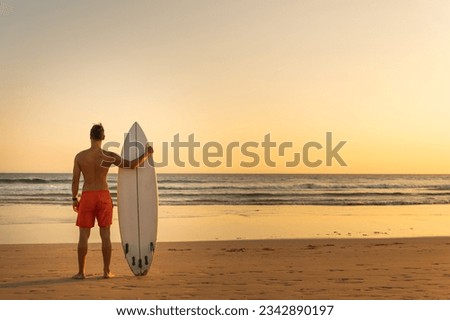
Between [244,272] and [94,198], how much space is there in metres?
1.60

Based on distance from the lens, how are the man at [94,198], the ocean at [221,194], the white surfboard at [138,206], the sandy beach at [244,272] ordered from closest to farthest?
the sandy beach at [244,272] < the man at [94,198] < the white surfboard at [138,206] < the ocean at [221,194]

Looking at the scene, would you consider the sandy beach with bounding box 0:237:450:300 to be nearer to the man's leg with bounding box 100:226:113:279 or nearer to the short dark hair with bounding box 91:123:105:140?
the man's leg with bounding box 100:226:113:279

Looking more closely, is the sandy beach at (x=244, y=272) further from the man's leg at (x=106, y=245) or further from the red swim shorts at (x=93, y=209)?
the red swim shorts at (x=93, y=209)

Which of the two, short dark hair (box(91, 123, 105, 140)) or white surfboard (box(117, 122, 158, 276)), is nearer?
short dark hair (box(91, 123, 105, 140))

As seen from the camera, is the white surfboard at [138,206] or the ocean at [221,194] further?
the ocean at [221,194]

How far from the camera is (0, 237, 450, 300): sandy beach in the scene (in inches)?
208

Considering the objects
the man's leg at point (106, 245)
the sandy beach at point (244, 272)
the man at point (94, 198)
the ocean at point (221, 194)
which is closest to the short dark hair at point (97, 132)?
the man at point (94, 198)

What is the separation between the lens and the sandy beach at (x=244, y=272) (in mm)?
5282

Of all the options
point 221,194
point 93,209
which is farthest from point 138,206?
point 221,194

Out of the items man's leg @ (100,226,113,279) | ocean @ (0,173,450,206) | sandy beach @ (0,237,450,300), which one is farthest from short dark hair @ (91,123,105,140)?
ocean @ (0,173,450,206)

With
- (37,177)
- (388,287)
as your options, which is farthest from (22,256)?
(37,177)

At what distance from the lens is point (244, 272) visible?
20.6ft

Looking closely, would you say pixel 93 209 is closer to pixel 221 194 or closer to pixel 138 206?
pixel 138 206

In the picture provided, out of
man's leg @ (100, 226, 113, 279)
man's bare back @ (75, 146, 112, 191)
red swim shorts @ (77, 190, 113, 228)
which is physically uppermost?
man's bare back @ (75, 146, 112, 191)
